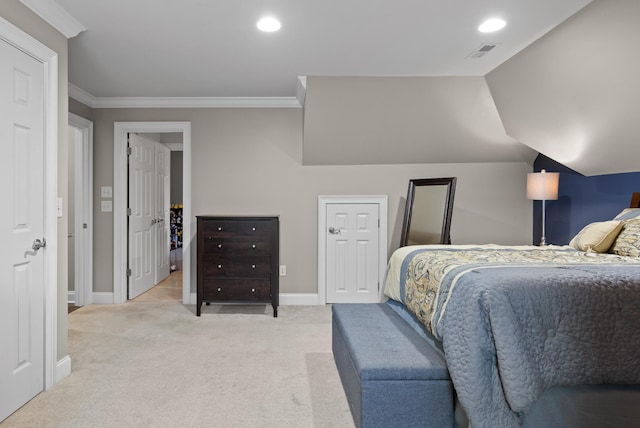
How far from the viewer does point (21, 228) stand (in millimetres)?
2184

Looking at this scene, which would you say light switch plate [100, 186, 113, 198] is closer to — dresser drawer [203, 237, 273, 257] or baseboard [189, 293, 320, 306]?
dresser drawer [203, 237, 273, 257]

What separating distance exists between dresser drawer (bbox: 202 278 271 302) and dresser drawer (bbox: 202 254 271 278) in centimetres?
6

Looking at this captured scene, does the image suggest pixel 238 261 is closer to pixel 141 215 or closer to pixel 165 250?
pixel 141 215

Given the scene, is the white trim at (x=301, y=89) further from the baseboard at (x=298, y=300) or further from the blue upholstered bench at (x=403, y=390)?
the blue upholstered bench at (x=403, y=390)

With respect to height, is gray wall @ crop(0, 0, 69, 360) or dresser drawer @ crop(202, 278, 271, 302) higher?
gray wall @ crop(0, 0, 69, 360)

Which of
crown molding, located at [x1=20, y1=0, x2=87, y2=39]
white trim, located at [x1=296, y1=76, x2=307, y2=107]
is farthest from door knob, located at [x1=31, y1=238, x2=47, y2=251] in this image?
white trim, located at [x1=296, y1=76, x2=307, y2=107]

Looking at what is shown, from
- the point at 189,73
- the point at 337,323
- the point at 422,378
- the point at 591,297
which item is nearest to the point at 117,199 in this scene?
the point at 189,73

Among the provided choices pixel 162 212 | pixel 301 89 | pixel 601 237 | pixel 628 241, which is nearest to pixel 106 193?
pixel 162 212

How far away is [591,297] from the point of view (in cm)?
157

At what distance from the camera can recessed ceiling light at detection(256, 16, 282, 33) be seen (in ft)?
8.28

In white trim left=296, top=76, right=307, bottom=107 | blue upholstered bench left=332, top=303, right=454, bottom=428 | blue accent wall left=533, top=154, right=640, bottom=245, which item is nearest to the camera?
blue upholstered bench left=332, top=303, right=454, bottom=428

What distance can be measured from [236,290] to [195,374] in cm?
132

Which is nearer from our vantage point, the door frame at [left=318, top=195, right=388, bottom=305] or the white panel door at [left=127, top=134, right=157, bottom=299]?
the door frame at [left=318, top=195, right=388, bottom=305]

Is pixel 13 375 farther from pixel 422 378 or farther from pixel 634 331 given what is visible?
pixel 634 331
